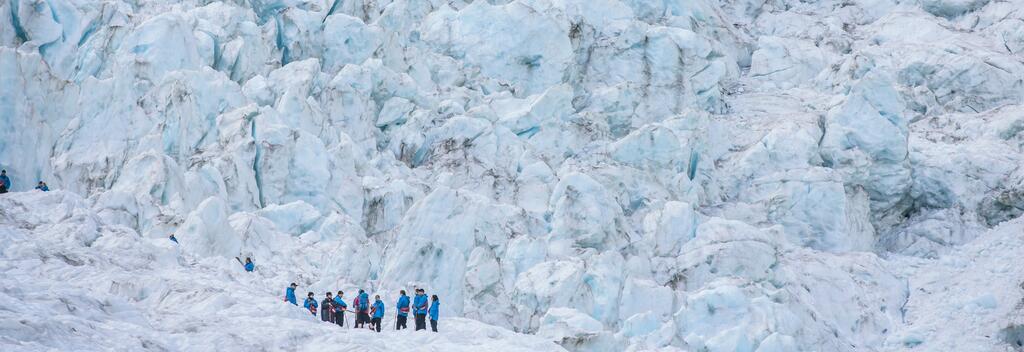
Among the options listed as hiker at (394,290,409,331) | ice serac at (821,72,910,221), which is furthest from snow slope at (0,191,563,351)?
ice serac at (821,72,910,221)

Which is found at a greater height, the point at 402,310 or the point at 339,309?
the point at 402,310

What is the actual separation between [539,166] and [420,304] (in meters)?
18.5

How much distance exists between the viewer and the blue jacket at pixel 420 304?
60.6 feet

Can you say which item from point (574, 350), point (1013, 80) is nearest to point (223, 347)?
point (574, 350)

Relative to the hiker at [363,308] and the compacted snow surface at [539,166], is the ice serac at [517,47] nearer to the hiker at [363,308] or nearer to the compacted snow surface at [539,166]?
the compacted snow surface at [539,166]

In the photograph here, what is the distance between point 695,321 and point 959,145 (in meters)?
17.3

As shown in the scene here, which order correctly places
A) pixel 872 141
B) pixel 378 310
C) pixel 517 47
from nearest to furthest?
1. pixel 378 310
2. pixel 872 141
3. pixel 517 47

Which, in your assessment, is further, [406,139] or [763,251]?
[406,139]

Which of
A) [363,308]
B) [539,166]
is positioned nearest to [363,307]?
[363,308]

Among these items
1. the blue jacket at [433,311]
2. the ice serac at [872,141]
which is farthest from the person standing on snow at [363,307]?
the ice serac at [872,141]

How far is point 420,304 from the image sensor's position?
18469mm

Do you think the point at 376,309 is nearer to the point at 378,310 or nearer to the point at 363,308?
the point at 378,310

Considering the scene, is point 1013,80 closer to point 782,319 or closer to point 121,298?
point 782,319

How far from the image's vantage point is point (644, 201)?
121 ft
